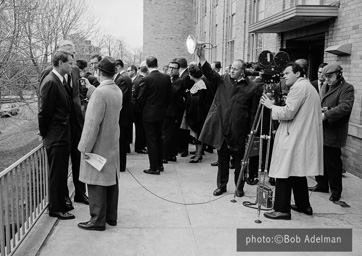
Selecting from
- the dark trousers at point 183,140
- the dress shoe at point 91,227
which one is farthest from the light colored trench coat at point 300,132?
the dark trousers at point 183,140

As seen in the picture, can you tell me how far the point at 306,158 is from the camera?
5.14 metres

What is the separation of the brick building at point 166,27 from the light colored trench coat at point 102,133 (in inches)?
1271

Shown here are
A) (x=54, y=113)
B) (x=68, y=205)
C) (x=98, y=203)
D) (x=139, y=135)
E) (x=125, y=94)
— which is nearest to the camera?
(x=98, y=203)

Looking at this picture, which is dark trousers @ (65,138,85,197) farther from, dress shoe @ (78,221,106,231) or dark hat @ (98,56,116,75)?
dark hat @ (98,56,116,75)

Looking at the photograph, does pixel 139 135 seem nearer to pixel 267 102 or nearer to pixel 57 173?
pixel 57 173

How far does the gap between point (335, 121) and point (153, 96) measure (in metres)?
3.28

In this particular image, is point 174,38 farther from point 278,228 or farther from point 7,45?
point 278,228

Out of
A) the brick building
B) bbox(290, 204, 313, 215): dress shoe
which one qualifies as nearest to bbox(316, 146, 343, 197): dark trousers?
bbox(290, 204, 313, 215): dress shoe

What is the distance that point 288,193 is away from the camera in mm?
5367

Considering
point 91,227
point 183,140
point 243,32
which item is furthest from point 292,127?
point 243,32

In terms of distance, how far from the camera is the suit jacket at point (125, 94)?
7.62 meters

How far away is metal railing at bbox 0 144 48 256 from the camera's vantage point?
3803mm

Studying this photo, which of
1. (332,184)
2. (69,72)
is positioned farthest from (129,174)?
(332,184)

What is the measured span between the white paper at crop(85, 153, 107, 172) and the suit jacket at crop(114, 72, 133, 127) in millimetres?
2979
